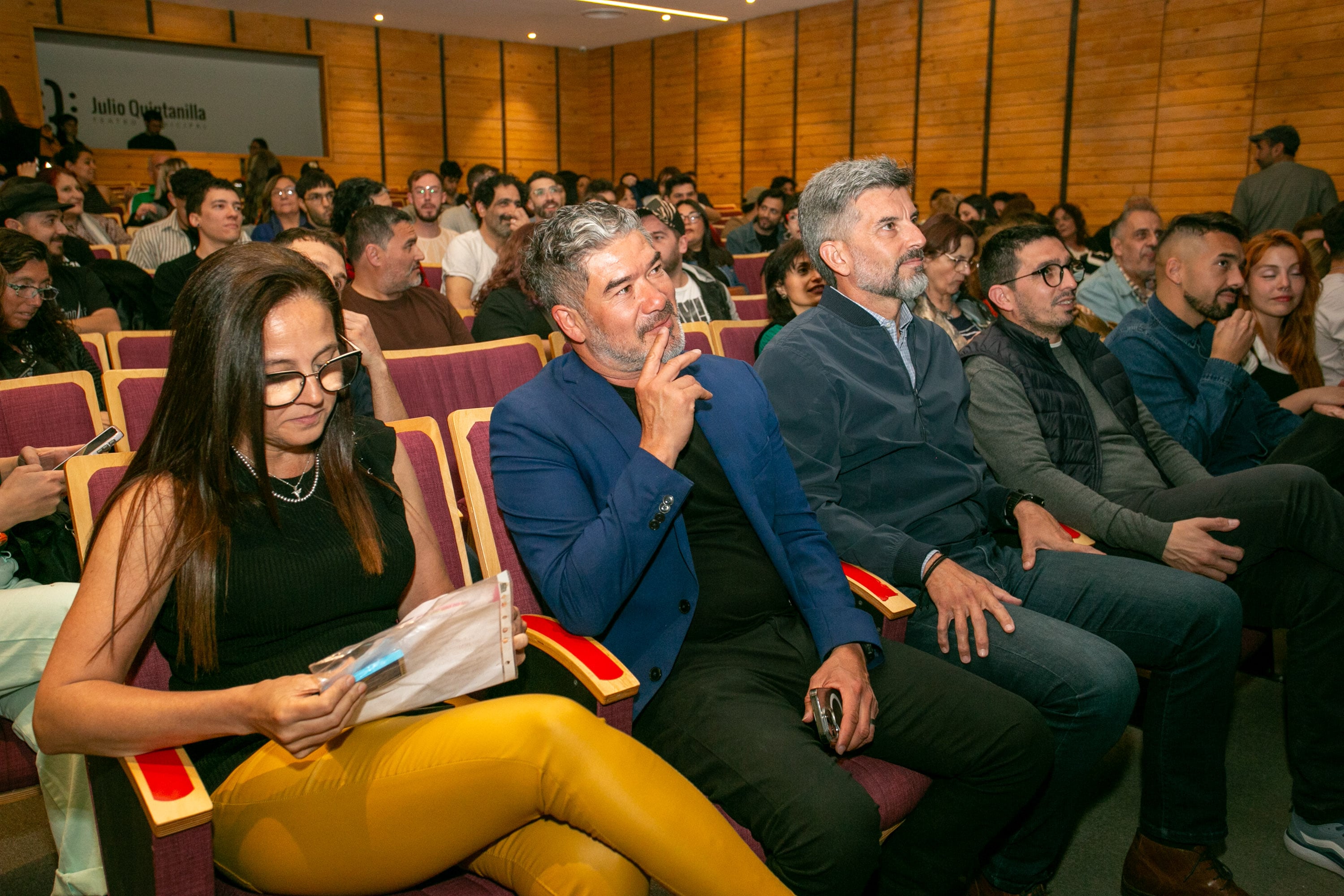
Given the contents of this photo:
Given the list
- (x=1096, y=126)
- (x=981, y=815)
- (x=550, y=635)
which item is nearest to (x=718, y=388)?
(x=550, y=635)

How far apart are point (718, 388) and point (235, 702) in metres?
0.99

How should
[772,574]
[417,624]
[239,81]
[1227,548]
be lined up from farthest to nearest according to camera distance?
1. [239,81]
2. [1227,548]
3. [772,574]
4. [417,624]

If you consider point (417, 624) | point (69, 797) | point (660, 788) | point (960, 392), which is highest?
point (960, 392)

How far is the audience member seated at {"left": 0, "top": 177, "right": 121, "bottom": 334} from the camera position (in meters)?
3.79

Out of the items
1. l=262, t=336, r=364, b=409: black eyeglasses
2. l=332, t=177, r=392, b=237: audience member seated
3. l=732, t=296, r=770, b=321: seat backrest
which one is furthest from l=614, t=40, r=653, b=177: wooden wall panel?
l=262, t=336, r=364, b=409: black eyeglasses

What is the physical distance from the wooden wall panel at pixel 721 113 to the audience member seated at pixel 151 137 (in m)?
7.30

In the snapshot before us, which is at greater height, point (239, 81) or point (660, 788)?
point (239, 81)

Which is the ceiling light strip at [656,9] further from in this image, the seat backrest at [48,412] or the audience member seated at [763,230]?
the seat backrest at [48,412]

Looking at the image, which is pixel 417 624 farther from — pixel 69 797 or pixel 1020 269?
pixel 1020 269

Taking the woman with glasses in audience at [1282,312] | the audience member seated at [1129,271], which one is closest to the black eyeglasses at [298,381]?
the woman with glasses in audience at [1282,312]

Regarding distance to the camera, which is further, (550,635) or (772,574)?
(772,574)

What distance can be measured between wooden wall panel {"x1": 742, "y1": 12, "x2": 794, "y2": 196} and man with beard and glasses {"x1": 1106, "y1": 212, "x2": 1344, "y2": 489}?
10.5 meters

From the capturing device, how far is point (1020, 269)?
2.56 meters

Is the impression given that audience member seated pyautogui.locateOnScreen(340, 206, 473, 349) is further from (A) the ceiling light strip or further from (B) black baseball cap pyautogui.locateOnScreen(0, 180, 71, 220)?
(A) the ceiling light strip
